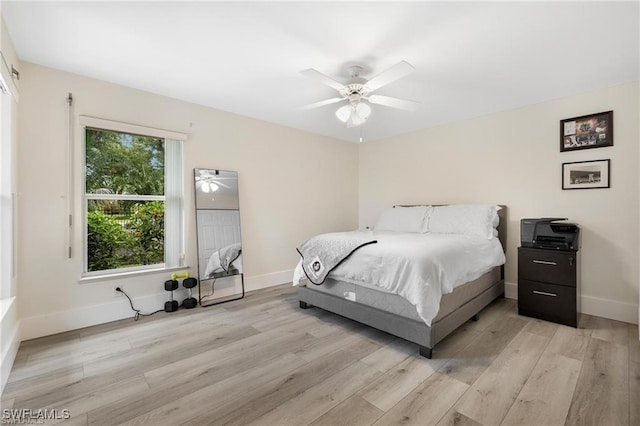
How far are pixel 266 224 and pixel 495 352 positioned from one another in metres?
2.96

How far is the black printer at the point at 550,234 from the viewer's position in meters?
2.67

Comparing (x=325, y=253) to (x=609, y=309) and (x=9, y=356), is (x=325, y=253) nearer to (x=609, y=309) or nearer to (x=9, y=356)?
(x=9, y=356)

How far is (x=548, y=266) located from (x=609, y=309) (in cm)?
83

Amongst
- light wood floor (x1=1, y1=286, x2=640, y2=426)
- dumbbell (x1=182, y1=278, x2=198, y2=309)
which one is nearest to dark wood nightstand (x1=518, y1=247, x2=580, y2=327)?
light wood floor (x1=1, y1=286, x2=640, y2=426)

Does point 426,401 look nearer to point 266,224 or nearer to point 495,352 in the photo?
point 495,352

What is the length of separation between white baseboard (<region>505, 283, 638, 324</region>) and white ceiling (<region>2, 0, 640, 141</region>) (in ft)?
7.19

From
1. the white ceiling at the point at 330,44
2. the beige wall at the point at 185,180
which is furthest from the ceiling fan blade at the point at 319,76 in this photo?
the beige wall at the point at 185,180

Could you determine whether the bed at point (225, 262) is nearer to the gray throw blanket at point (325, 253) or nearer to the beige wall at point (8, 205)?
the gray throw blanket at point (325, 253)

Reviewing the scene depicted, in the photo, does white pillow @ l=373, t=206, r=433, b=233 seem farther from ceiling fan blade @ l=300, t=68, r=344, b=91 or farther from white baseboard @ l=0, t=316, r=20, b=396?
white baseboard @ l=0, t=316, r=20, b=396

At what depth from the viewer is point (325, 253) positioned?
279cm

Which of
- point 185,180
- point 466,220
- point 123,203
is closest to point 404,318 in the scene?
point 466,220

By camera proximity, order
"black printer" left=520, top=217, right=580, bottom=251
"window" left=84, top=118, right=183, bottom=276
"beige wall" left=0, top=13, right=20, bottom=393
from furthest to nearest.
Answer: "window" left=84, top=118, right=183, bottom=276 → "black printer" left=520, top=217, right=580, bottom=251 → "beige wall" left=0, top=13, right=20, bottom=393

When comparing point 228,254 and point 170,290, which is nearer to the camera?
point 170,290

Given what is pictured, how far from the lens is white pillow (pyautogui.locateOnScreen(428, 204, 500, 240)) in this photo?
3.19 metres
